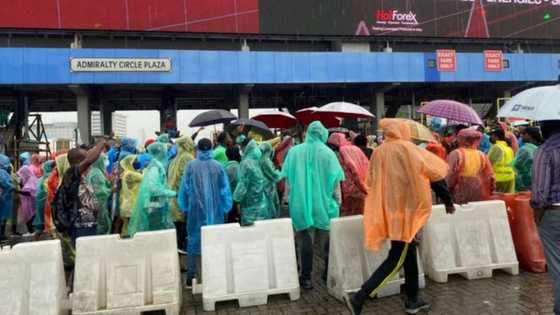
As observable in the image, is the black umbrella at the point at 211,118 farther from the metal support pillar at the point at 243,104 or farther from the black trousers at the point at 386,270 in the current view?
the metal support pillar at the point at 243,104

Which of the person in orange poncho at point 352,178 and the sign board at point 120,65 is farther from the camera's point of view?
the sign board at point 120,65

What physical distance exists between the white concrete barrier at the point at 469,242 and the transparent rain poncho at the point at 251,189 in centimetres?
206

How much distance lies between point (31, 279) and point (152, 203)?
148cm

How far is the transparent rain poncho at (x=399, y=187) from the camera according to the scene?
12.9 feet

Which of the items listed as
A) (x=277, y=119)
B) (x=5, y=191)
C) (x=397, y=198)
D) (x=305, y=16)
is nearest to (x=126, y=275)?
(x=397, y=198)

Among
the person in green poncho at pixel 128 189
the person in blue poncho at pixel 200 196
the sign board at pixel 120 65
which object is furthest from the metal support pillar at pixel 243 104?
the person in blue poncho at pixel 200 196

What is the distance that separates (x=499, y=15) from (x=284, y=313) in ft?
115

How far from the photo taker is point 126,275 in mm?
4406

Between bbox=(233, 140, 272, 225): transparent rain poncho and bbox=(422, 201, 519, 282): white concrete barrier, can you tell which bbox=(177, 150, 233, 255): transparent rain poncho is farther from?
bbox=(422, 201, 519, 282): white concrete barrier

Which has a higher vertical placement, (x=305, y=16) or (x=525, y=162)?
(x=305, y=16)

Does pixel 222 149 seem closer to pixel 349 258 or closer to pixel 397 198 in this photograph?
pixel 349 258

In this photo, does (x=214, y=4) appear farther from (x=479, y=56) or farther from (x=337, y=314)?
(x=337, y=314)

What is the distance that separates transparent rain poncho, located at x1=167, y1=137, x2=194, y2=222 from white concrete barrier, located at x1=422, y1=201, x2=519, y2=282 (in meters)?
3.40

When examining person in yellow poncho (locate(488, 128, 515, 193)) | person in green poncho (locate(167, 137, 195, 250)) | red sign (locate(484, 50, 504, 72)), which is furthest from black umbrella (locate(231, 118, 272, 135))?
red sign (locate(484, 50, 504, 72))
